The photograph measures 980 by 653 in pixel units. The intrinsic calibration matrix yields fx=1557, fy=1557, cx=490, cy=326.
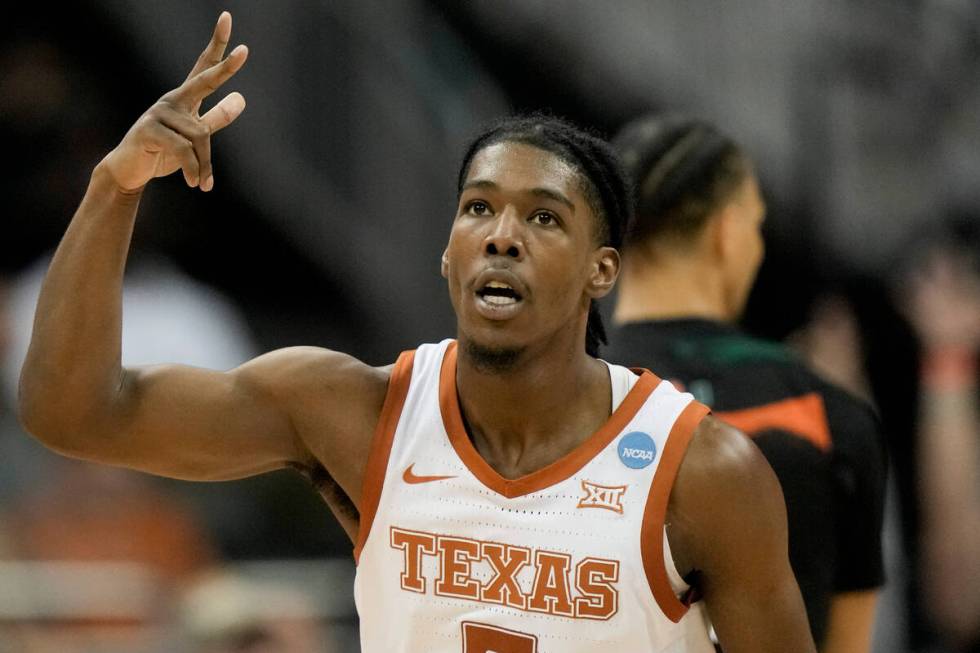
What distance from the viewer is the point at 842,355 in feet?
20.6

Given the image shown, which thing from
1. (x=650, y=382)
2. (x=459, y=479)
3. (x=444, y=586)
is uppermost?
(x=650, y=382)

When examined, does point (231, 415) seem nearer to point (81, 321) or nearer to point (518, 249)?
point (81, 321)

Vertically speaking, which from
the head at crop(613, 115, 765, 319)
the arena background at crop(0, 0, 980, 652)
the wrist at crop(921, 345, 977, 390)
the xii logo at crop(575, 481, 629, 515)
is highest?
the arena background at crop(0, 0, 980, 652)

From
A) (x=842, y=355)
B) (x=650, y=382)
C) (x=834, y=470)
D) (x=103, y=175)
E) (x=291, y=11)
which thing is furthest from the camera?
(x=291, y=11)

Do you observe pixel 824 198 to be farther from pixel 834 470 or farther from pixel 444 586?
pixel 444 586

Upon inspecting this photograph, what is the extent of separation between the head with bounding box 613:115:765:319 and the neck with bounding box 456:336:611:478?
2.52ft

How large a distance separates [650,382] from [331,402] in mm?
623

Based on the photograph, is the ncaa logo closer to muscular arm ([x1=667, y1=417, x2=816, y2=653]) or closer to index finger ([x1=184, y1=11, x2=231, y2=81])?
muscular arm ([x1=667, y1=417, x2=816, y2=653])

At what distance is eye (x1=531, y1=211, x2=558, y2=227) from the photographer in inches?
114

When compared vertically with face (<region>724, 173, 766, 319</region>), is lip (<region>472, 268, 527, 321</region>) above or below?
below

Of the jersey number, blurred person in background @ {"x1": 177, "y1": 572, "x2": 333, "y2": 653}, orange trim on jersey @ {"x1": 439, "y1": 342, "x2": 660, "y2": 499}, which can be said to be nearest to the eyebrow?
orange trim on jersey @ {"x1": 439, "y1": 342, "x2": 660, "y2": 499}

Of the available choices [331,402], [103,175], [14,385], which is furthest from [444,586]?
[14,385]

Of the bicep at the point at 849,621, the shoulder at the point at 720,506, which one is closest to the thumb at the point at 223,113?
the shoulder at the point at 720,506

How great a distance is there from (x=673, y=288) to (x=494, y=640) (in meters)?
1.20
